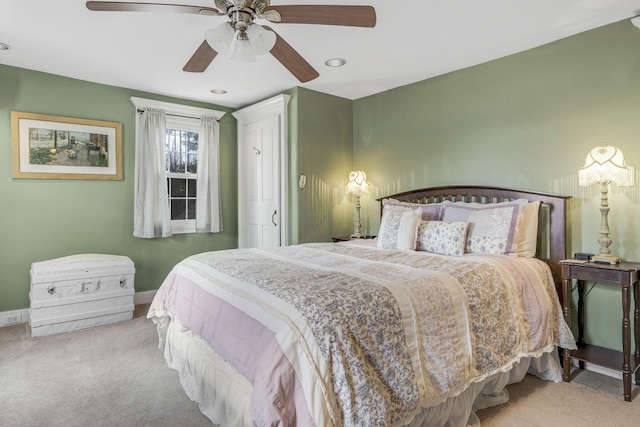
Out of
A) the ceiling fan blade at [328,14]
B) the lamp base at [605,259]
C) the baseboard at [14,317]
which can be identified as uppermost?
the ceiling fan blade at [328,14]

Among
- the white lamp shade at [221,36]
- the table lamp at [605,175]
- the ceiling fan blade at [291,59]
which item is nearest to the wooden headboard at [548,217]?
the table lamp at [605,175]

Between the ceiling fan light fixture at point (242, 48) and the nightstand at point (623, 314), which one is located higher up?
the ceiling fan light fixture at point (242, 48)

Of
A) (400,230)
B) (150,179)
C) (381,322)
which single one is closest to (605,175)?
(400,230)

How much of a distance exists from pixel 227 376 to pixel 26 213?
124 inches

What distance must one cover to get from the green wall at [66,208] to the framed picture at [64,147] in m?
0.07

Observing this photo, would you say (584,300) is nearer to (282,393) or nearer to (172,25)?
(282,393)

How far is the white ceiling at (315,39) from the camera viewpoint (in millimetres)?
2494

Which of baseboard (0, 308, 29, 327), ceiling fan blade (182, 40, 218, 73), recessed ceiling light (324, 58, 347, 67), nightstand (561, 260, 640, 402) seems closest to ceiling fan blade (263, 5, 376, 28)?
ceiling fan blade (182, 40, 218, 73)

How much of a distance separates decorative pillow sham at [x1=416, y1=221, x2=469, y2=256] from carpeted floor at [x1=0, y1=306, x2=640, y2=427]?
1.01m

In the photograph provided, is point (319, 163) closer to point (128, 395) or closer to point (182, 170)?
point (182, 170)

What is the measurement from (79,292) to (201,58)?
2.59 metres

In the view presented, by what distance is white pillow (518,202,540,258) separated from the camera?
2789 mm

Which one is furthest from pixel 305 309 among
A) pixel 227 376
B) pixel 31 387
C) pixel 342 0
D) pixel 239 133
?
pixel 239 133

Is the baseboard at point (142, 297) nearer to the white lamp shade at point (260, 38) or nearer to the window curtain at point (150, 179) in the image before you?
the window curtain at point (150, 179)
